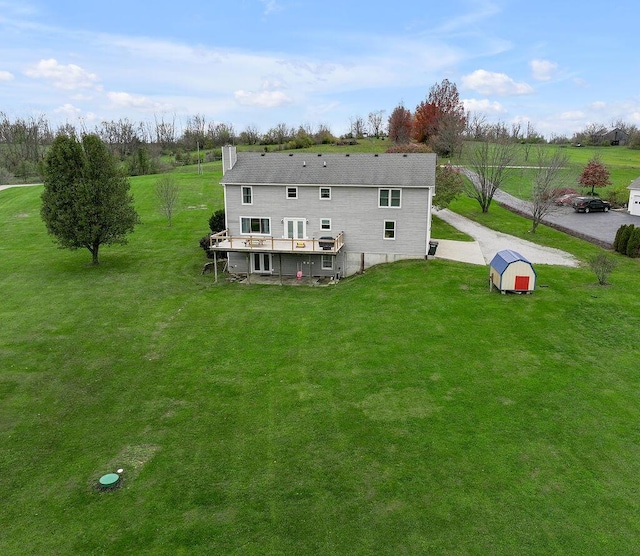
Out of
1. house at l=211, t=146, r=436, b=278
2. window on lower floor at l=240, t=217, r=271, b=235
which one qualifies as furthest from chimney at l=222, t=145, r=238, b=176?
window on lower floor at l=240, t=217, r=271, b=235

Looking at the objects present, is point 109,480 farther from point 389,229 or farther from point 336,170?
point 336,170

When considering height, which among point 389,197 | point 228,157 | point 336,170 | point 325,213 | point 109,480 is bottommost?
point 109,480

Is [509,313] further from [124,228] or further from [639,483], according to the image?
[124,228]

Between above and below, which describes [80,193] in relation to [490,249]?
above

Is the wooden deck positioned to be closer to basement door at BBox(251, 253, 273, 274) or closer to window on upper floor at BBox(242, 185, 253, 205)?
basement door at BBox(251, 253, 273, 274)

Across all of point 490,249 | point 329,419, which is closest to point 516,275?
point 490,249

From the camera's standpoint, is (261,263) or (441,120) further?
(441,120)

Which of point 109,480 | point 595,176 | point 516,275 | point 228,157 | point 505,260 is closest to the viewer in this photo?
point 109,480
